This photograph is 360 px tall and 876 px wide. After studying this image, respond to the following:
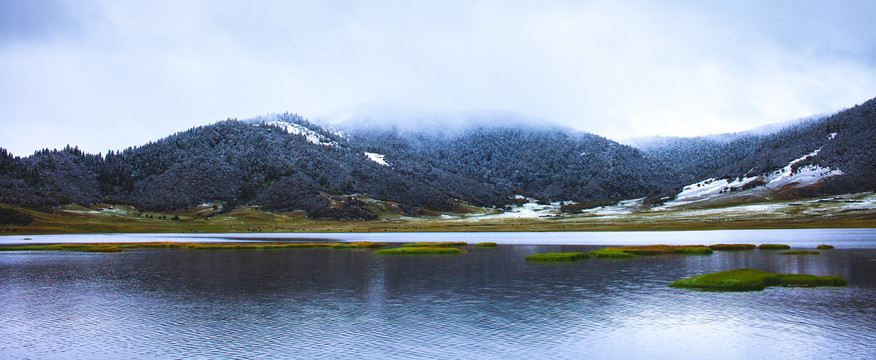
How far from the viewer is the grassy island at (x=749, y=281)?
4603cm

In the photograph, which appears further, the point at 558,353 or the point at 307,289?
the point at 307,289

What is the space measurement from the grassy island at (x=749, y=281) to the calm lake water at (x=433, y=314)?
157 centimetres

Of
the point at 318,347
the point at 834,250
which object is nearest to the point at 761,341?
the point at 318,347

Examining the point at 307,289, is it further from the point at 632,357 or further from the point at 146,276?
the point at 632,357

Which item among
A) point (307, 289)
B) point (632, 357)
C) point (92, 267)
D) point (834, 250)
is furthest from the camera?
point (834, 250)

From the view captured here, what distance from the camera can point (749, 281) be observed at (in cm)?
4641

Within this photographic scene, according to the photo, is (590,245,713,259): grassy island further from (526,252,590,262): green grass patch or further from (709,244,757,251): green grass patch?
(709,244,757,251): green grass patch

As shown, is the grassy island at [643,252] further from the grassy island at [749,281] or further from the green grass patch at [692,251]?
the grassy island at [749,281]

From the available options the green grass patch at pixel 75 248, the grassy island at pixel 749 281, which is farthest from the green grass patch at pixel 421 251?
the green grass patch at pixel 75 248

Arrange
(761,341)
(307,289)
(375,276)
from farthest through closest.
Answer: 1. (375,276)
2. (307,289)
3. (761,341)

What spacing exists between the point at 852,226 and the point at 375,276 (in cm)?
16009

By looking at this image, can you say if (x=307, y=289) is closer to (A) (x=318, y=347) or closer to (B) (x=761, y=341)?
(A) (x=318, y=347)

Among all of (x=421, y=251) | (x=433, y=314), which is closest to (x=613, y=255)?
(x=421, y=251)

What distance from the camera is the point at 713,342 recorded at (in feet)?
92.8
